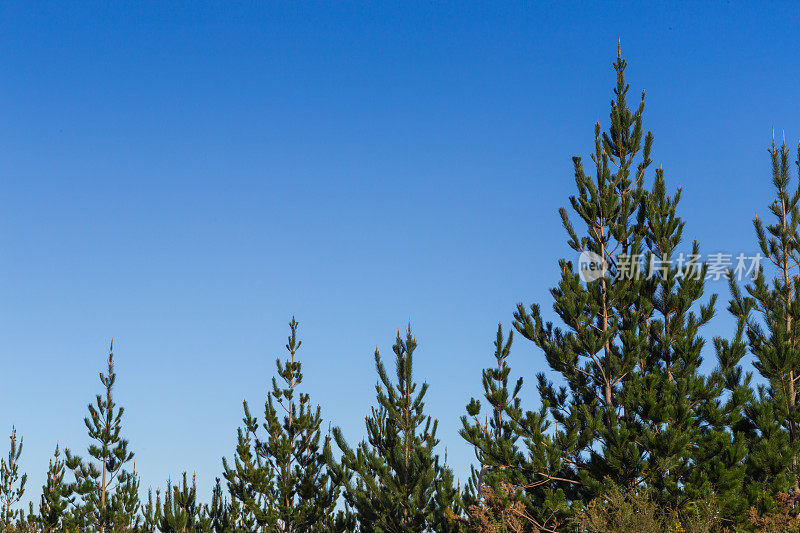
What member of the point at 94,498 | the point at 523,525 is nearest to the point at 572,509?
the point at 523,525

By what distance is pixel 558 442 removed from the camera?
15594mm

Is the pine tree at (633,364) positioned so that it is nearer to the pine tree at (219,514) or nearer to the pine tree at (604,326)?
the pine tree at (604,326)

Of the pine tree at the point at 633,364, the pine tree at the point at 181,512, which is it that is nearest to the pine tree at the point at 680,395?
the pine tree at the point at 633,364

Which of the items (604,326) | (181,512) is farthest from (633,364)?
(181,512)

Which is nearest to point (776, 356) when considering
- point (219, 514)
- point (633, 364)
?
point (633, 364)

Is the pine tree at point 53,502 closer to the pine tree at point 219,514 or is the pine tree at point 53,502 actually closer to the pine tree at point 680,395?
the pine tree at point 219,514

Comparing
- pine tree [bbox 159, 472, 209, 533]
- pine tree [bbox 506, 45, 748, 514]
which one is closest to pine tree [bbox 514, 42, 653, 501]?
pine tree [bbox 506, 45, 748, 514]

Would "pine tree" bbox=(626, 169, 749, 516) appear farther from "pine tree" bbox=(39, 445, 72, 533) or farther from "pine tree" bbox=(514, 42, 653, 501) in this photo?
"pine tree" bbox=(39, 445, 72, 533)

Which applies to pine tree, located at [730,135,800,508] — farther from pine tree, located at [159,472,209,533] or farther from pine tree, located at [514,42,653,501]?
pine tree, located at [159,472,209,533]

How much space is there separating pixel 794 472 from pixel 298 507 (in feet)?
42.9

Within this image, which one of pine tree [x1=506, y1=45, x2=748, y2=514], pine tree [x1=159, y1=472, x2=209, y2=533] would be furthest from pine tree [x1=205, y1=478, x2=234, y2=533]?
pine tree [x1=506, y1=45, x2=748, y2=514]

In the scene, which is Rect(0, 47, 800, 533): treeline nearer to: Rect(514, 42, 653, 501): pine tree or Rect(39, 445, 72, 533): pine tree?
Rect(514, 42, 653, 501): pine tree

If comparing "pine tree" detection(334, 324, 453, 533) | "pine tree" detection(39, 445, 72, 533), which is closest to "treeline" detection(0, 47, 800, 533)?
"pine tree" detection(334, 324, 453, 533)

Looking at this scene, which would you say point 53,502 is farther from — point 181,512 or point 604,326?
point 604,326
